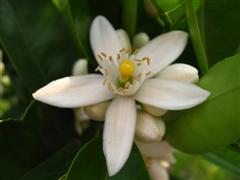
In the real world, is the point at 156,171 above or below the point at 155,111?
below

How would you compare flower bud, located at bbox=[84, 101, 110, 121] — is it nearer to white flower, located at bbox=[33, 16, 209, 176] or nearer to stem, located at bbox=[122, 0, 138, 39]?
white flower, located at bbox=[33, 16, 209, 176]

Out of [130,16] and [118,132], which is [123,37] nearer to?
[130,16]

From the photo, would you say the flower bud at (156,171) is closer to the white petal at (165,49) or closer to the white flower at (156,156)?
the white flower at (156,156)

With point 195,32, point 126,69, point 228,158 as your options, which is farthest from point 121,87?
point 228,158

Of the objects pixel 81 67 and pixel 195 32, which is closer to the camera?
pixel 195 32

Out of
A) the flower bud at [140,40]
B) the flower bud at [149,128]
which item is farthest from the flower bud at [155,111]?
the flower bud at [140,40]

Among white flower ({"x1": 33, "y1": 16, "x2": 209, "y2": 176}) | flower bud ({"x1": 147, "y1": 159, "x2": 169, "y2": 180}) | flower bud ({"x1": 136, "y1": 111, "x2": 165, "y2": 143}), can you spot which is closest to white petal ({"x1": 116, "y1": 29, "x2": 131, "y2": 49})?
white flower ({"x1": 33, "y1": 16, "x2": 209, "y2": 176})

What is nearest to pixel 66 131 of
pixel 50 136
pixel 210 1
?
pixel 50 136
